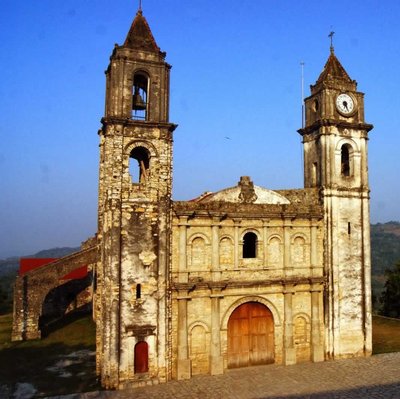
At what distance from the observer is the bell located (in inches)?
861

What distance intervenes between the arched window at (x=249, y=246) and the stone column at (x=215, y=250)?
246cm

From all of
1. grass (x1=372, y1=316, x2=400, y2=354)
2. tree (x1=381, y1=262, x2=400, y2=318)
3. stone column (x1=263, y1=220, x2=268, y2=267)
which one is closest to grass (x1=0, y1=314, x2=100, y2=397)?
stone column (x1=263, y1=220, x2=268, y2=267)

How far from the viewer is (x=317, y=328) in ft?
71.8

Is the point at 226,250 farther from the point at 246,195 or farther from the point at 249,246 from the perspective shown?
the point at 246,195

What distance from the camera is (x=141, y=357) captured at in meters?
19.1

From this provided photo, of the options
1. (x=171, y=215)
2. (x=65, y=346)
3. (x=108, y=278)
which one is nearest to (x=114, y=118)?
(x=171, y=215)

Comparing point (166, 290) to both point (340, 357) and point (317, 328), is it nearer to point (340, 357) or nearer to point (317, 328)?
point (317, 328)

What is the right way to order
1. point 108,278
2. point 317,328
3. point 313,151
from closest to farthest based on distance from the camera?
point 108,278 < point 317,328 < point 313,151

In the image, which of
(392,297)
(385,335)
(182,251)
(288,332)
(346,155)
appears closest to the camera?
(182,251)

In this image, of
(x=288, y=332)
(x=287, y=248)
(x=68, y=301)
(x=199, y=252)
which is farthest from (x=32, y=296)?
(x=287, y=248)

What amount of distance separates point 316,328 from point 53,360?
1409 centimetres

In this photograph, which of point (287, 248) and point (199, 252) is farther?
point (287, 248)

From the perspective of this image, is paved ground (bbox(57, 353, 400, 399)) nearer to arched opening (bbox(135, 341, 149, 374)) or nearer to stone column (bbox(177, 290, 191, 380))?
stone column (bbox(177, 290, 191, 380))

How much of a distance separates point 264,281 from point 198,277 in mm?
3429
